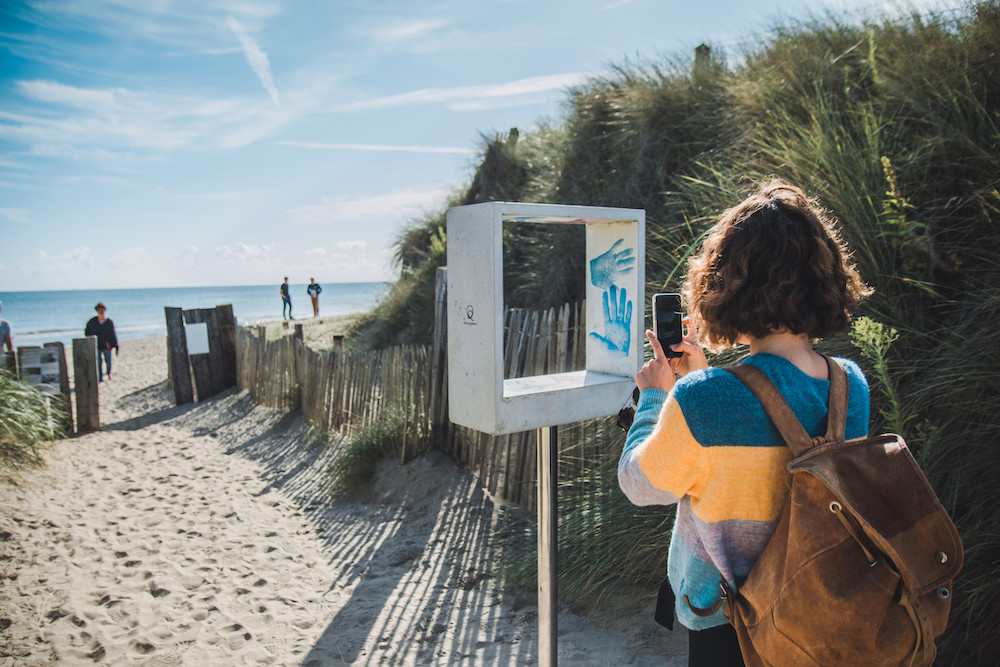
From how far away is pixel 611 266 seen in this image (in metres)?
2.25

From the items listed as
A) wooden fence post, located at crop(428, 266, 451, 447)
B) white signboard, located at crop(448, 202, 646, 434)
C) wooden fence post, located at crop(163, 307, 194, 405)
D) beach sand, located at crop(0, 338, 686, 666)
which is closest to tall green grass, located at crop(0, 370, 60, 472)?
beach sand, located at crop(0, 338, 686, 666)

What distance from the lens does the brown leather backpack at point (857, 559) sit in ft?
3.95

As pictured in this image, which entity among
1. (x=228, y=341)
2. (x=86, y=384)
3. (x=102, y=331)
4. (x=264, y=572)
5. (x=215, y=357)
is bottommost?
(x=264, y=572)

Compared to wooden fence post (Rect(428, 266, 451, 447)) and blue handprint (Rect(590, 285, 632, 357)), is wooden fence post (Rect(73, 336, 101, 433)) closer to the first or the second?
wooden fence post (Rect(428, 266, 451, 447))

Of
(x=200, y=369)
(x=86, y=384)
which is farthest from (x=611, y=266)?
(x=200, y=369)

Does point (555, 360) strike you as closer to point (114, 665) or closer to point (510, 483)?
point (510, 483)

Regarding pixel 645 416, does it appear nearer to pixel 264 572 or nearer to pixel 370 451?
pixel 264 572

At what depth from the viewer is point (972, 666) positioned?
249 cm

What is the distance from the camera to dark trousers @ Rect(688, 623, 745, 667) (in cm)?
151

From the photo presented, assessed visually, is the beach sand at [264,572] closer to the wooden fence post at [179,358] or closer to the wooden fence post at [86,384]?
the wooden fence post at [86,384]

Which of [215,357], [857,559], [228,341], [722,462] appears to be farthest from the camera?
[228,341]

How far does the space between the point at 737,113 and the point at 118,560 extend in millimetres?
6349

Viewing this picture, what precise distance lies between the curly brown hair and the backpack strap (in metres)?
0.13

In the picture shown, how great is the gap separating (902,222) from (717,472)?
2597mm
